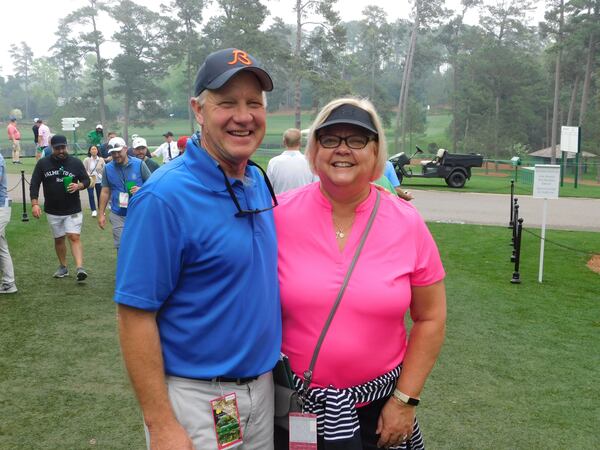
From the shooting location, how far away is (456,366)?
577cm

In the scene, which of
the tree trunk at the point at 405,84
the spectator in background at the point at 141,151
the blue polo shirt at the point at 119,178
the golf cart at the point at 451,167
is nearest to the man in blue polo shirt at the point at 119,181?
the blue polo shirt at the point at 119,178

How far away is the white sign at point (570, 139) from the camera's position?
26.2 m

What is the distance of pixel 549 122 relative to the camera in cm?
5831

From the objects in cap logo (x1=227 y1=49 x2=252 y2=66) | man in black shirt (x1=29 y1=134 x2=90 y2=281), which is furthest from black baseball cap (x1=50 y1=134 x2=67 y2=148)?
cap logo (x1=227 y1=49 x2=252 y2=66)

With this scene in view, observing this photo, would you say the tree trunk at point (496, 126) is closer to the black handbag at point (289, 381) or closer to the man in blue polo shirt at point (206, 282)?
the black handbag at point (289, 381)

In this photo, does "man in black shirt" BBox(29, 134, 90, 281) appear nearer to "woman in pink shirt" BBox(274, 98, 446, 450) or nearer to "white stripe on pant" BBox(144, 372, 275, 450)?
"woman in pink shirt" BBox(274, 98, 446, 450)

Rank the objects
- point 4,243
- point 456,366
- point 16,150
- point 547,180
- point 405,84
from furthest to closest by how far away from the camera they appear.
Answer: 1. point 405,84
2. point 16,150
3. point 547,180
4. point 4,243
5. point 456,366

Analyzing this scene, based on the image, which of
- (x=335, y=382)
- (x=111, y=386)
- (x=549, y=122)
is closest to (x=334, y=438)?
(x=335, y=382)

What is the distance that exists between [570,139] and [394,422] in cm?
2654

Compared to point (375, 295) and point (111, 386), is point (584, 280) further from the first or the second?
point (375, 295)

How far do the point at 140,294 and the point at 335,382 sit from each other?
0.88m

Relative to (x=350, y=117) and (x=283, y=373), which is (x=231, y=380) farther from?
(x=350, y=117)

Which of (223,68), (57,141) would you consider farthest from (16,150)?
(223,68)

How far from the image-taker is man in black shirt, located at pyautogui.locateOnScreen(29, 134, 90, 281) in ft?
27.4
